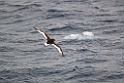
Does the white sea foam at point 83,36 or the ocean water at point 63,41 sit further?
the white sea foam at point 83,36

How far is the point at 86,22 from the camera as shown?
5069 cm

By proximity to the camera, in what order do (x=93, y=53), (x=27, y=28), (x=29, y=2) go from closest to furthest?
(x=93, y=53)
(x=27, y=28)
(x=29, y=2)

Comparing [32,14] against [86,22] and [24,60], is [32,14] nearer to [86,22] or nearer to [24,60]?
[86,22]

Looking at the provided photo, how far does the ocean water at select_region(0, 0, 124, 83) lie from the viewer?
3706 cm

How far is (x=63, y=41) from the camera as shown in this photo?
44.2 meters

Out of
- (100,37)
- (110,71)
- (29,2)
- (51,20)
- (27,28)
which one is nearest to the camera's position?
(110,71)

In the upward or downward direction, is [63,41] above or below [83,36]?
above

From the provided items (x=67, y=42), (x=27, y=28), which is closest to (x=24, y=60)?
(x=67, y=42)

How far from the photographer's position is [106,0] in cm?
6016

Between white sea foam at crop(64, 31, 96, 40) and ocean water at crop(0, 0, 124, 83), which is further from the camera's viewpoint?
white sea foam at crop(64, 31, 96, 40)

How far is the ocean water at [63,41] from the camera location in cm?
3706

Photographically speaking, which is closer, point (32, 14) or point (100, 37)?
point (100, 37)

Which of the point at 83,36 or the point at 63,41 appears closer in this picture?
the point at 63,41

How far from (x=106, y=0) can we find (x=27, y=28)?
1684cm
